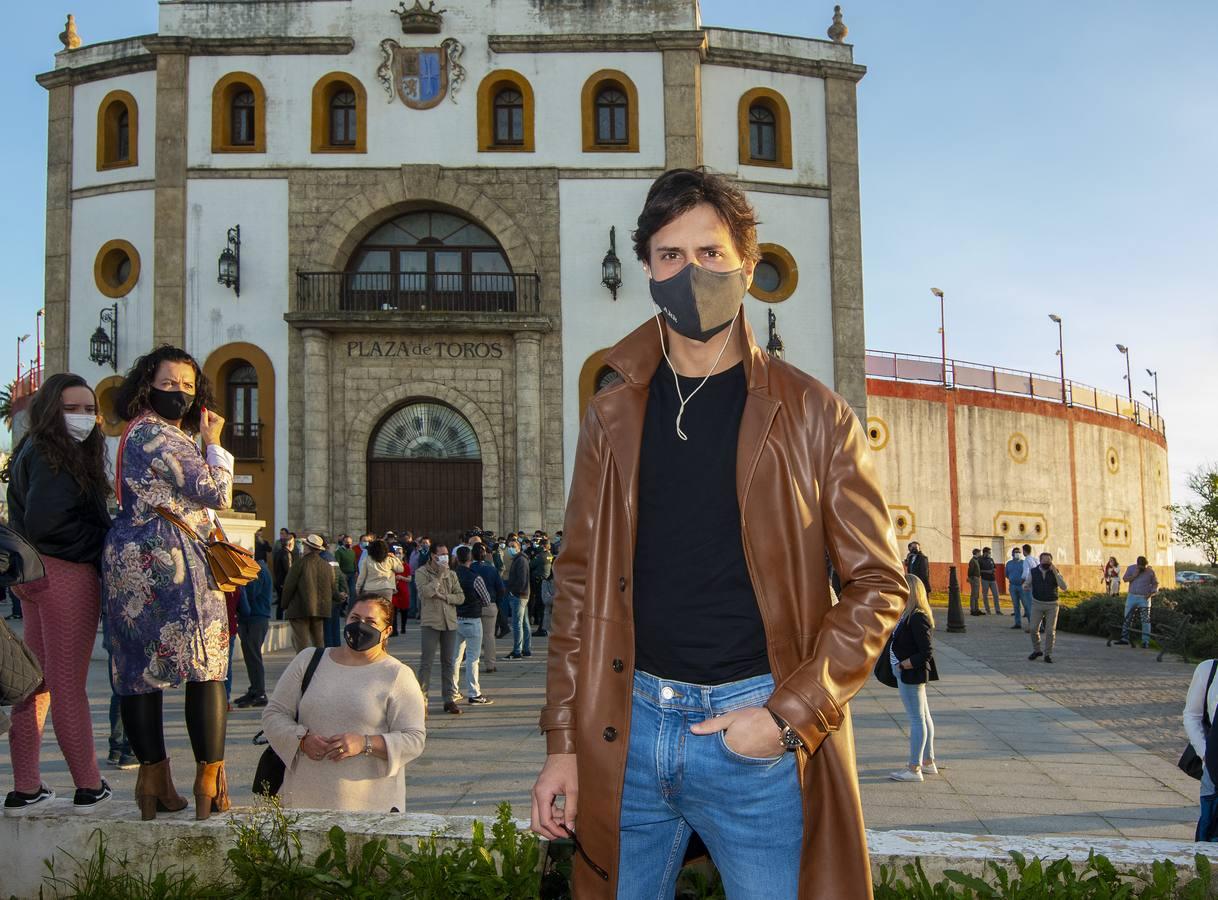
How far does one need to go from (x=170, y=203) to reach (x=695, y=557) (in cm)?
2661

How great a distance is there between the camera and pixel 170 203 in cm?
2617

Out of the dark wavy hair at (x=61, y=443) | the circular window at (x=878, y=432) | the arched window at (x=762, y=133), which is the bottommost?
the dark wavy hair at (x=61, y=443)

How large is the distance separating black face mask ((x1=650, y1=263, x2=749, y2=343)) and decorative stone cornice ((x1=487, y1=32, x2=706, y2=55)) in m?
25.5

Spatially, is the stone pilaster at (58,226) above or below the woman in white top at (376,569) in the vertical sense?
above

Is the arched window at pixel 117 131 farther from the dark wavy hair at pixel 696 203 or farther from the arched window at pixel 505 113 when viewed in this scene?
the dark wavy hair at pixel 696 203

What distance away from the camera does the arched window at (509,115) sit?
88.2ft

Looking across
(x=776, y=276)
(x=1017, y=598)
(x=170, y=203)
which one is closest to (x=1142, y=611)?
(x=1017, y=598)

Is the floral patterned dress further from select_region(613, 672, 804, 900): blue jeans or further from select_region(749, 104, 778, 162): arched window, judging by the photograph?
select_region(749, 104, 778, 162): arched window

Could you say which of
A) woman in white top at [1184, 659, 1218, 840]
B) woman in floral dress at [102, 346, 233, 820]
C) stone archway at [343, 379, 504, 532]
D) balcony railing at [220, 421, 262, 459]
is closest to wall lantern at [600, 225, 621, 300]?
stone archway at [343, 379, 504, 532]

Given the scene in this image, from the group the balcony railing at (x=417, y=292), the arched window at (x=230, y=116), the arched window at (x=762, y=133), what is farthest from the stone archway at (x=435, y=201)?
the arched window at (x=762, y=133)

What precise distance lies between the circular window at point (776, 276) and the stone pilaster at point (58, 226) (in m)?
16.9

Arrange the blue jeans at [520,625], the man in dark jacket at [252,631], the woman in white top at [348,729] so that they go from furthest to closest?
1. the blue jeans at [520,625]
2. the man in dark jacket at [252,631]
3. the woman in white top at [348,729]

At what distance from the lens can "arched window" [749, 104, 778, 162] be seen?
2778 cm

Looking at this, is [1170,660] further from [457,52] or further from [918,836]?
[457,52]
